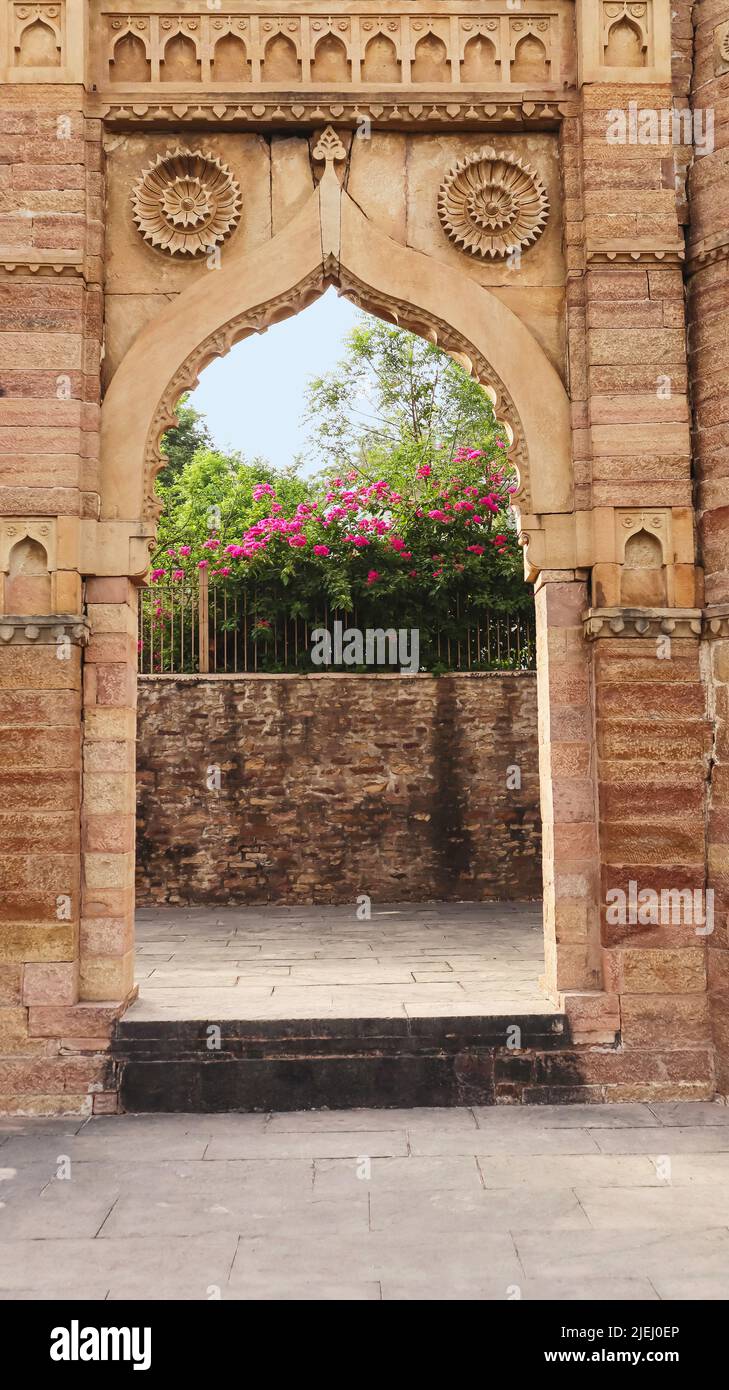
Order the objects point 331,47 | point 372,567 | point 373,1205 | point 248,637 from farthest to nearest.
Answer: point 372,567 < point 248,637 < point 331,47 < point 373,1205

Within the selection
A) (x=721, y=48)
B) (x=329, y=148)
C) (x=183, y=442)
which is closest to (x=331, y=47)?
(x=329, y=148)

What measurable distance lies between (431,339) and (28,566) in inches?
99.9

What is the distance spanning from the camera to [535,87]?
5.78 metres

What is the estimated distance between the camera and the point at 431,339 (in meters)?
5.93

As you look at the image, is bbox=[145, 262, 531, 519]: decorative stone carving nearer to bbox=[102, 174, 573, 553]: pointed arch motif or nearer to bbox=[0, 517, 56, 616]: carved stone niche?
bbox=[102, 174, 573, 553]: pointed arch motif

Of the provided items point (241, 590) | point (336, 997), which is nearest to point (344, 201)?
point (336, 997)

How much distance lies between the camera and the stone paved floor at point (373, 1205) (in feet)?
11.2

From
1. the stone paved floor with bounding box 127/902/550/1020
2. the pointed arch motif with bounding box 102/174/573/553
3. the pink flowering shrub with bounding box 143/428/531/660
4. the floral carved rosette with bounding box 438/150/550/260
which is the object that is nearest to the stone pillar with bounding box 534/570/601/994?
the stone paved floor with bounding box 127/902/550/1020

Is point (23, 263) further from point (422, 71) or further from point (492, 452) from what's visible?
point (492, 452)

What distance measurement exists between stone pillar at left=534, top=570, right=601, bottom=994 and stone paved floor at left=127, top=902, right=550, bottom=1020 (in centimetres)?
36

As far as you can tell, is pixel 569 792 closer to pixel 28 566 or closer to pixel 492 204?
pixel 28 566

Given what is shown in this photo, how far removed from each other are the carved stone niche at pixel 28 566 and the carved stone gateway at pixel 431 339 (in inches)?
0.7

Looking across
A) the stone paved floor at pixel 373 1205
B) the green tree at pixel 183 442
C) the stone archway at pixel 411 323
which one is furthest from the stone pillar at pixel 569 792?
the green tree at pixel 183 442

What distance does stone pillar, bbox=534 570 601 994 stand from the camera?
5484mm
